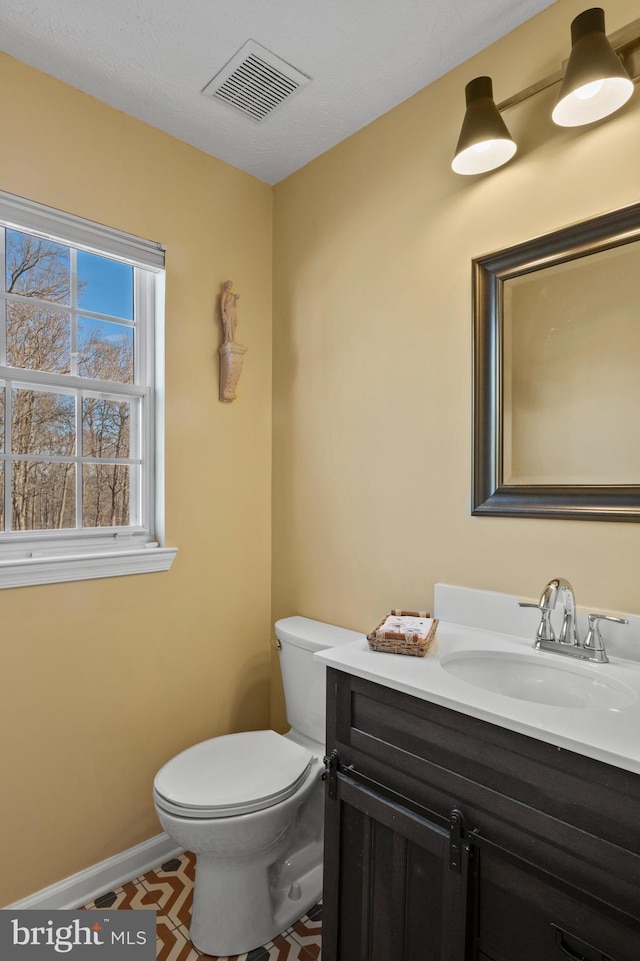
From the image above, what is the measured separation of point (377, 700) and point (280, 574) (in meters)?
1.09

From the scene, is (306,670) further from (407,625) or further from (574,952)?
(574,952)

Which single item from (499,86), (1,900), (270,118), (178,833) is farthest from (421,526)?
(1,900)

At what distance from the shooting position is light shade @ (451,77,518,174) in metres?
1.42

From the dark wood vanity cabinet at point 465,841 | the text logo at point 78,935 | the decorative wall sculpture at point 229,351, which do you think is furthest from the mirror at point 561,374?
the text logo at point 78,935

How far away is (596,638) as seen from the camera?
126 centimetres

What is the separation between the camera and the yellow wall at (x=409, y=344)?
140cm

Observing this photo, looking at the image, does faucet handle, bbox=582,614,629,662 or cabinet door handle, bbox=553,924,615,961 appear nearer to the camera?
cabinet door handle, bbox=553,924,615,961

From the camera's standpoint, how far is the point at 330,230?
207cm

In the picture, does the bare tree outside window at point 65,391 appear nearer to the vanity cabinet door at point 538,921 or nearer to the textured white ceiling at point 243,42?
the textured white ceiling at point 243,42

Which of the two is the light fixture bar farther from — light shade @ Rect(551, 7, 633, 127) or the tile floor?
the tile floor

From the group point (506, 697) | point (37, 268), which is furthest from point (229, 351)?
point (506, 697)

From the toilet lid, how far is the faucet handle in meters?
0.90

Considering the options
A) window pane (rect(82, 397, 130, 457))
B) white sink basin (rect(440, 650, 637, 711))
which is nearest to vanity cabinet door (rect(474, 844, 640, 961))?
white sink basin (rect(440, 650, 637, 711))

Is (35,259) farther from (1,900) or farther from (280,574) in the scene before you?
(1,900)
